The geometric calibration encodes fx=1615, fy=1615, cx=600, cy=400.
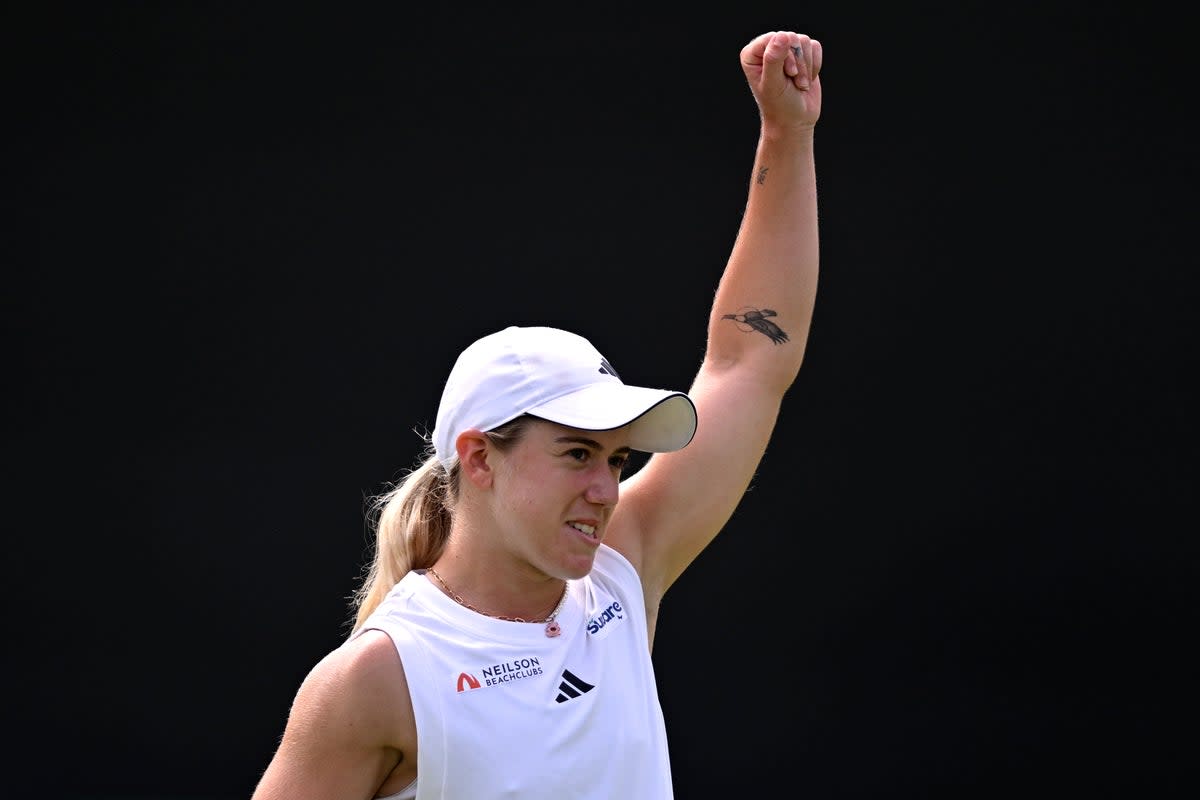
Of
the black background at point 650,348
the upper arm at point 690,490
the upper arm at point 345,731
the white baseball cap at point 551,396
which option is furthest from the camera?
the black background at point 650,348

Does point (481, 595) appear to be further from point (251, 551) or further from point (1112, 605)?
point (1112, 605)

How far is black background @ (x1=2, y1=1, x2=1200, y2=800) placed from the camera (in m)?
3.75

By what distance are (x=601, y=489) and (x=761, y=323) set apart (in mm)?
465

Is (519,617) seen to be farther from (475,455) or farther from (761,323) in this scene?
(761,323)

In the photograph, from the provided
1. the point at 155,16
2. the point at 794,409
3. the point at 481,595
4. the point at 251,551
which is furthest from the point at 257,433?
the point at 481,595

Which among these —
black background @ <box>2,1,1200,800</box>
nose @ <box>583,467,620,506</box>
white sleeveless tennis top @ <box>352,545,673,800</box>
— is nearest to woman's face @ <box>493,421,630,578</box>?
nose @ <box>583,467,620,506</box>

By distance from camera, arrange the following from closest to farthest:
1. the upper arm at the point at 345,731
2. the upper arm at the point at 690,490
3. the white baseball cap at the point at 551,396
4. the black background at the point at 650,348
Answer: the upper arm at the point at 345,731, the white baseball cap at the point at 551,396, the upper arm at the point at 690,490, the black background at the point at 650,348

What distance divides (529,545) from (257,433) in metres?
2.09

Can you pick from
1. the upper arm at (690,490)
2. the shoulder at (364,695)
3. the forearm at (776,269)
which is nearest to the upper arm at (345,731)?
the shoulder at (364,695)

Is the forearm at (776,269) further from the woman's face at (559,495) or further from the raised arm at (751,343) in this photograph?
the woman's face at (559,495)

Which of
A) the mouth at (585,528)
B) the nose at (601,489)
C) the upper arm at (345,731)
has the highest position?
the nose at (601,489)

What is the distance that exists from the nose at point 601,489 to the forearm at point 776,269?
1.33ft

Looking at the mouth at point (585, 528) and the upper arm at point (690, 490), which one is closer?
the mouth at point (585, 528)

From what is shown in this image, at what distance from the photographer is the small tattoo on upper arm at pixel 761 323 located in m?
2.20
